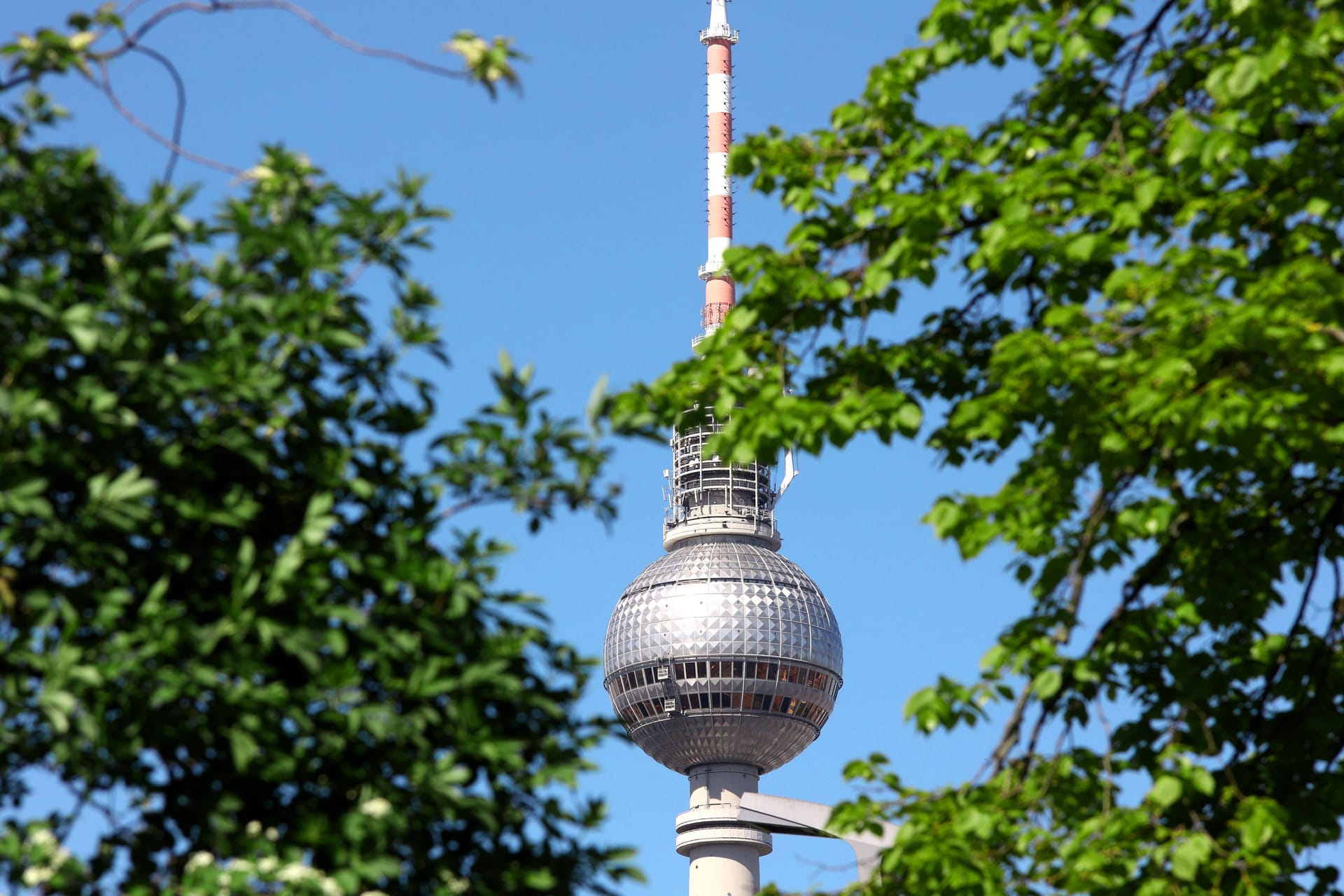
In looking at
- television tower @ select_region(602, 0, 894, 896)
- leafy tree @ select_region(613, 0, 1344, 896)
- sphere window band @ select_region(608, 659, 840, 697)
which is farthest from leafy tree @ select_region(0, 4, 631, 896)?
sphere window band @ select_region(608, 659, 840, 697)

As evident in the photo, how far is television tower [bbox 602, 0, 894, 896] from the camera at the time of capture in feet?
431

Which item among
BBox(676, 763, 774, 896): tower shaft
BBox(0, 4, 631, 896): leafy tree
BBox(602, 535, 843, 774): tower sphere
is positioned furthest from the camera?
BBox(602, 535, 843, 774): tower sphere

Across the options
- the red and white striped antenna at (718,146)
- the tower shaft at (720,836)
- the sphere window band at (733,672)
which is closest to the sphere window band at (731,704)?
the sphere window band at (733,672)

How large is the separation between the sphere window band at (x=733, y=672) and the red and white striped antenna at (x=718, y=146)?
2335 centimetres

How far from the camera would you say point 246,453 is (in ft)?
32.9

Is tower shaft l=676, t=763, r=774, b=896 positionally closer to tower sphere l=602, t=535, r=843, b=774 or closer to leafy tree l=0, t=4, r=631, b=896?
tower sphere l=602, t=535, r=843, b=774

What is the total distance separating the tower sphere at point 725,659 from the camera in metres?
132

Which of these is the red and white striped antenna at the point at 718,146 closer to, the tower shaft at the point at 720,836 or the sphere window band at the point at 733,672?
the sphere window band at the point at 733,672

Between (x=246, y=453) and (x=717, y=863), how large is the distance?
122956 millimetres

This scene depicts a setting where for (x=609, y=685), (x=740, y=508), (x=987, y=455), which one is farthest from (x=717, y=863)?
(x=987, y=455)

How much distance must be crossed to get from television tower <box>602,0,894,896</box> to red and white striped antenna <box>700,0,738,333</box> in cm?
10

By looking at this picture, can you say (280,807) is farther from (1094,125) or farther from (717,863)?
(717,863)

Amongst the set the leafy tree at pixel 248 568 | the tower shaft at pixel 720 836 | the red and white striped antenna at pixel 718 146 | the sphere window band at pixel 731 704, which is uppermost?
the red and white striped antenna at pixel 718 146

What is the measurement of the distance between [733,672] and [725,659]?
44.8 inches
